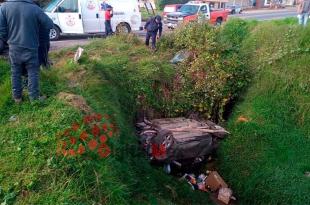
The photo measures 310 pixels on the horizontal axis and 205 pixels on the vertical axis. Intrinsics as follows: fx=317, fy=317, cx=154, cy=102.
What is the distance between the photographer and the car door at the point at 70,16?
13992 mm

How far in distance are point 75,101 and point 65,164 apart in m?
1.62

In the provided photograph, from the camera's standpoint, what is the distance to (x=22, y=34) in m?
4.60

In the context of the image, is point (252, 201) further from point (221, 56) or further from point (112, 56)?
point (112, 56)

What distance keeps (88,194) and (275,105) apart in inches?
216

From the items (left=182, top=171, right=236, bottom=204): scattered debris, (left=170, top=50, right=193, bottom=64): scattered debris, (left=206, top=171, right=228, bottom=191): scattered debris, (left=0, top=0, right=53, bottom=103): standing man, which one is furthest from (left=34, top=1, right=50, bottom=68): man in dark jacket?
(left=170, top=50, right=193, bottom=64): scattered debris

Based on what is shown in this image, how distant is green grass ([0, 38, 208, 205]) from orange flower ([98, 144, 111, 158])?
0.08 metres

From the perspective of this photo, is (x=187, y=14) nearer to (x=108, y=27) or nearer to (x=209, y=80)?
(x=108, y=27)

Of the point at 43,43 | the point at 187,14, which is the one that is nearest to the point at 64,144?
the point at 43,43

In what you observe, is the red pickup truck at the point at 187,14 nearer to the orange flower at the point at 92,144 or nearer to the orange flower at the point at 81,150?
the orange flower at the point at 92,144

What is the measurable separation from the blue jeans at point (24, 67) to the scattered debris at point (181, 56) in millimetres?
4976

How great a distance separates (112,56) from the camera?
923cm

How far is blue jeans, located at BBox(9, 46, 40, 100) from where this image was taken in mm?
4715

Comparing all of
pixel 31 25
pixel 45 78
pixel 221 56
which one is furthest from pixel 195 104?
pixel 31 25

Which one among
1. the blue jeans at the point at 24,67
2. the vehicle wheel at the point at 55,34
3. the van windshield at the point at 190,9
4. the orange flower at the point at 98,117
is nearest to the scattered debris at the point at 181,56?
the orange flower at the point at 98,117
